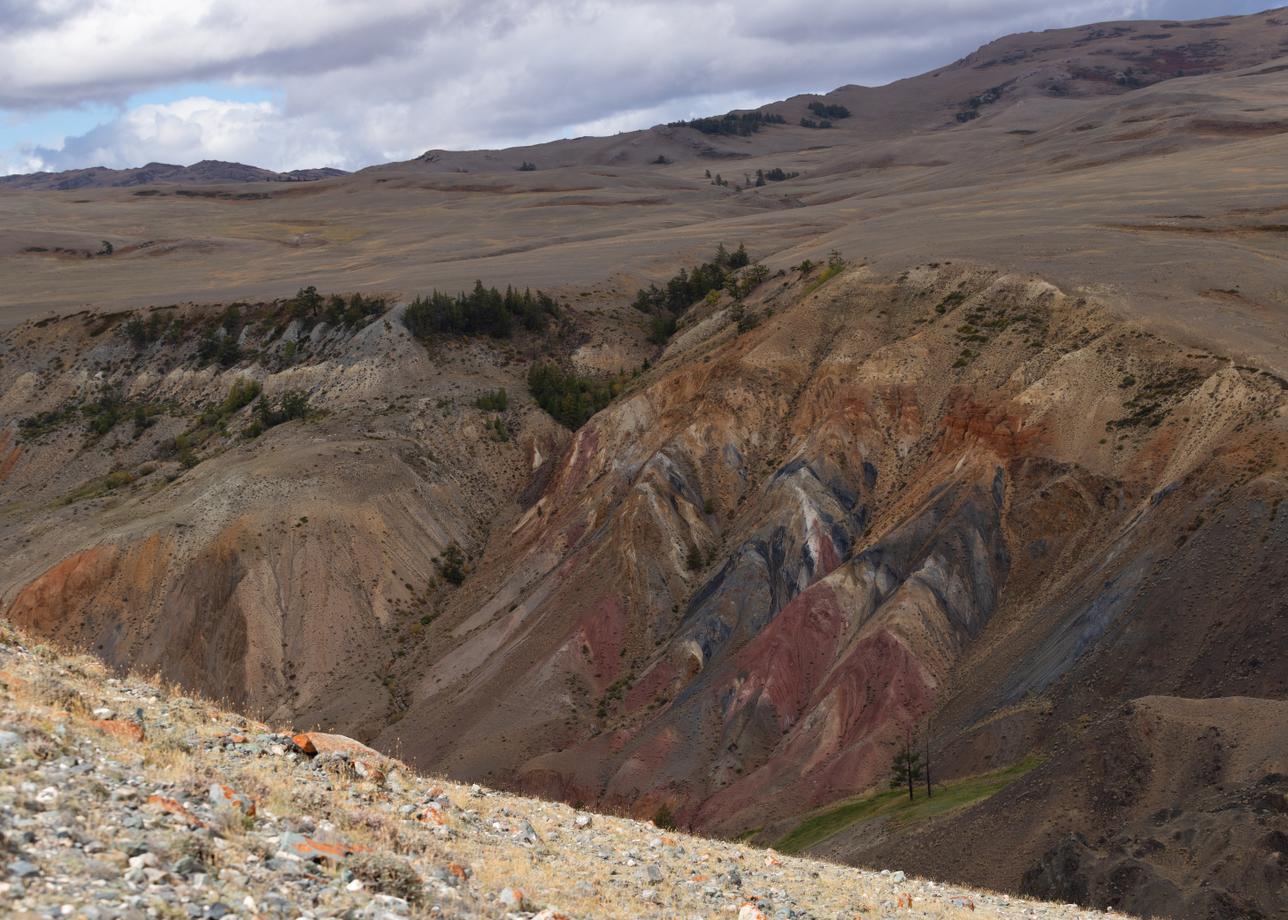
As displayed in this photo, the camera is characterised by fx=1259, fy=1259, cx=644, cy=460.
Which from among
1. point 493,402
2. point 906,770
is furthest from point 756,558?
point 493,402

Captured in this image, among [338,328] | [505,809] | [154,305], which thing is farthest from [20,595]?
[505,809]

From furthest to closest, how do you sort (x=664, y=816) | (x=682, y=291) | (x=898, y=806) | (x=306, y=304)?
(x=682, y=291) < (x=306, y=304) < (x=664, y=816) < (x=898, y=806)

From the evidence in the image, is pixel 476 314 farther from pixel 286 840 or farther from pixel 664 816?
pixel 286 840

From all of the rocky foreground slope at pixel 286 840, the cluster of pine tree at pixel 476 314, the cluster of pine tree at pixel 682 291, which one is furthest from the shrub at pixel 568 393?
the rocky foreground slope at pixel 286 840

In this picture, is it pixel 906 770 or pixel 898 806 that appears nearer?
pixel 898 806

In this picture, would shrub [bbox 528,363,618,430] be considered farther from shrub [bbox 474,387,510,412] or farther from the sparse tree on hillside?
the sparse tree on hillside

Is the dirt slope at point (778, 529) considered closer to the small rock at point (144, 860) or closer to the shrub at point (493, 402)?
the shrub at point (493, 402)

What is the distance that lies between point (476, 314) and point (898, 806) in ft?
160

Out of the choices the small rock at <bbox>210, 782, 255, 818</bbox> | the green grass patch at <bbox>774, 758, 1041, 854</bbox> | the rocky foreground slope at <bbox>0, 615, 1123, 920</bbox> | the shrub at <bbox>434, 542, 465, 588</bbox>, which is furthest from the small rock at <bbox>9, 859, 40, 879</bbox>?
the shrub at <bbox>434, 542, 465, 588</bbox>

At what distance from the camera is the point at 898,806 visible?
116ft

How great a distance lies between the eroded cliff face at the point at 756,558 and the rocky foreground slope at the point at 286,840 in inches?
746

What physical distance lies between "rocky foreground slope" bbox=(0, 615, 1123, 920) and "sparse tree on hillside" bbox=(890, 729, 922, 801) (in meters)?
15.9

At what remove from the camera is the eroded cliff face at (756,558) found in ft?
125

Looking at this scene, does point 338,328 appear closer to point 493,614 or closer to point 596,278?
point 596,278
